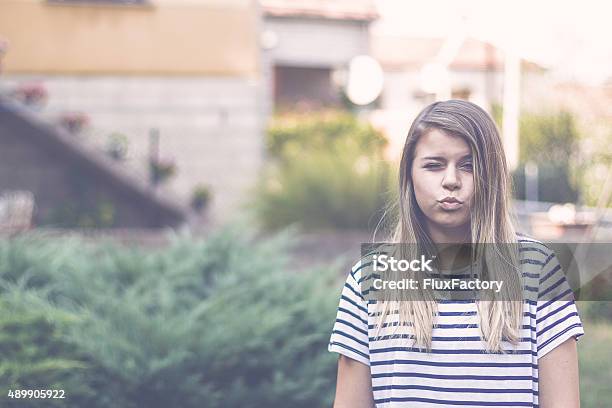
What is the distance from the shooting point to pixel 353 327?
5.14 feet

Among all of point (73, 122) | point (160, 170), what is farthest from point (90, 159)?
point (160, 170)

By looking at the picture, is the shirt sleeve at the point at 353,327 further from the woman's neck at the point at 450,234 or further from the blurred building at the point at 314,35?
the blurred building at the point at 314,35

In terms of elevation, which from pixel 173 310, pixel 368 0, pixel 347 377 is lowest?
pixel 173 310

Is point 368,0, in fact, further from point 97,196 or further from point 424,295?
point 424,295

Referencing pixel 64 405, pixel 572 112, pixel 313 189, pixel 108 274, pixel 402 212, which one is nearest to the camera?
pixel 402 212

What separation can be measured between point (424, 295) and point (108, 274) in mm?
3177

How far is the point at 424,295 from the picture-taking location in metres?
1.52

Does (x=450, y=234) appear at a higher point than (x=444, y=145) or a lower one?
lower

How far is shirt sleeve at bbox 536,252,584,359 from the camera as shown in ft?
4.84

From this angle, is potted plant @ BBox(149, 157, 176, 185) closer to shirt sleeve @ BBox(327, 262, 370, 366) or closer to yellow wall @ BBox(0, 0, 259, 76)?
yellow wall @ BBox(0, 0, 259, 76)

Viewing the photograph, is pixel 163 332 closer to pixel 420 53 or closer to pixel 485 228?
pixel 485 228

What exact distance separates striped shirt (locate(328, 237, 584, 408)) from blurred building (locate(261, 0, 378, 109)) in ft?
51.5

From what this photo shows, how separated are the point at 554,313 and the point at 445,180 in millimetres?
277

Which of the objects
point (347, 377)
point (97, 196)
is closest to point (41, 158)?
point (97, 196)
